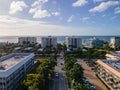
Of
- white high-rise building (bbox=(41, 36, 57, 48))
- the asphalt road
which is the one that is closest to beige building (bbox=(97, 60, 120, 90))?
the asphalt road

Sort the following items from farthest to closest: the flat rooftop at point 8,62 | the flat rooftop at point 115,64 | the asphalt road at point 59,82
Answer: the asphalt road at point 59,82, the flat rooftop at point 115,64, the flat rooftop at point 8,62

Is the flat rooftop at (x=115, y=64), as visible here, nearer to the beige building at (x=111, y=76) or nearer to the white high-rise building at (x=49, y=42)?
the beige building at (x=111, y=76)

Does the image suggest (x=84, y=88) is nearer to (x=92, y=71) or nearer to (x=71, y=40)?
(x=92, y=71)

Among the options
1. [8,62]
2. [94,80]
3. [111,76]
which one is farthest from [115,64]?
[8,62]

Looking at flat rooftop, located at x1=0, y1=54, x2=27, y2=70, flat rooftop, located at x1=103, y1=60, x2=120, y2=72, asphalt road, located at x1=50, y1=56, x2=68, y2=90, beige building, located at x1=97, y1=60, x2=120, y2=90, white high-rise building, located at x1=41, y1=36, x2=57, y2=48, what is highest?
white high-rise building, located at x1=41, y1=36, x2=57, y2=48

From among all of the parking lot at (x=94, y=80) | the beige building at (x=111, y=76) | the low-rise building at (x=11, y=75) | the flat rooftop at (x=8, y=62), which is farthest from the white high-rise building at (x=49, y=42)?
the beige building at (x=111, y=76)

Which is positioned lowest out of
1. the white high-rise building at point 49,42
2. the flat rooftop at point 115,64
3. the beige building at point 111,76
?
the beige building at point 111,76

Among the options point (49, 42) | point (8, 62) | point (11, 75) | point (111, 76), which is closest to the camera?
point (11, 75)

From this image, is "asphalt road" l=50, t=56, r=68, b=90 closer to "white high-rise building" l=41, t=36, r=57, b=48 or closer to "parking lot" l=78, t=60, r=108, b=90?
"parking lot" l=78, t=60, r=108, b=90

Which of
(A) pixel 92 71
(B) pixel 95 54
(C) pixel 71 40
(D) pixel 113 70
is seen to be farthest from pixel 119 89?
(C) pixel 71 40

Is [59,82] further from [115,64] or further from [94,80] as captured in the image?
[115,64]

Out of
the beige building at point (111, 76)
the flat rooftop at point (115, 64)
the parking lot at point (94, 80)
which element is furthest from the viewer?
the parking lot at point (94, 80)
